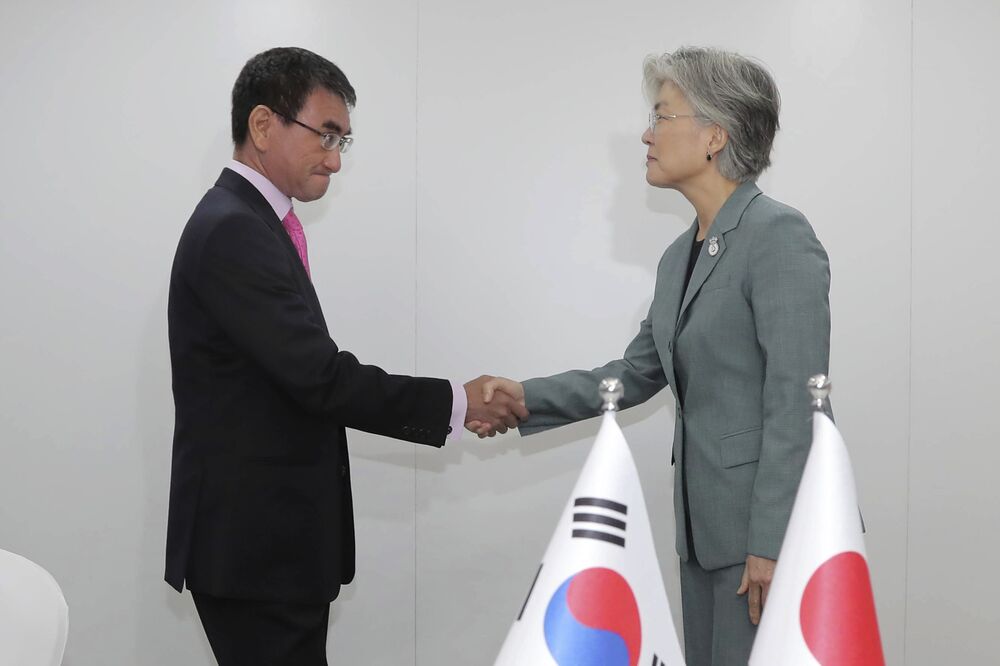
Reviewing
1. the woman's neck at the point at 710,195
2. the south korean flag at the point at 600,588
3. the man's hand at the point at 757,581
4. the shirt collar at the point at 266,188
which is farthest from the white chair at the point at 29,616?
the woman's neck at the point at 710,195

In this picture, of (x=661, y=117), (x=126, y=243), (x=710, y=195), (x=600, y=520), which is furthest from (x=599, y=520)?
(x=126, y=243)

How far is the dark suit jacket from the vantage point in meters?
1.84

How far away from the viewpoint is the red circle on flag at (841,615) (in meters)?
0.91

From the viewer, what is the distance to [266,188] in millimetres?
2045

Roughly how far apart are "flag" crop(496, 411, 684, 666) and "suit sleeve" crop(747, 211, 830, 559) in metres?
0.72

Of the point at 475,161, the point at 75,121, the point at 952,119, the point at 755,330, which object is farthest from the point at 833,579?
the point at 75,121

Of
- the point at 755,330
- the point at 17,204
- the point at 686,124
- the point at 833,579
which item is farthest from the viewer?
the point at 17,204

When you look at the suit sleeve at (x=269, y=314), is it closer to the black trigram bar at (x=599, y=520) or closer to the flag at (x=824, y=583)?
the black trigram bar at (x=599, y=520)

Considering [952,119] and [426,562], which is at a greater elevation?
[952,119]

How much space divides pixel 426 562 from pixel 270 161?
147cm

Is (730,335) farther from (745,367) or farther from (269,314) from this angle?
(269,314)

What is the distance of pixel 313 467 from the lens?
1919 mm

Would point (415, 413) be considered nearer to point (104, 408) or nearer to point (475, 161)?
point (475, 161)

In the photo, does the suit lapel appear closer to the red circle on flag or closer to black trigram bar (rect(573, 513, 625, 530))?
black trigram bar (rect(573, 513, 625, 530))
